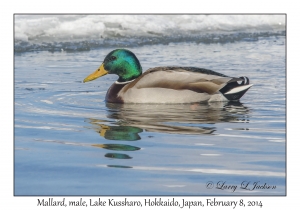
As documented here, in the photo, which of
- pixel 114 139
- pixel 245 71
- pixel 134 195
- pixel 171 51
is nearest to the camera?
pixel 134 195

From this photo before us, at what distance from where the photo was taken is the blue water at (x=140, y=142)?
5.91 m

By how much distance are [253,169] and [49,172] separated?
1.78m

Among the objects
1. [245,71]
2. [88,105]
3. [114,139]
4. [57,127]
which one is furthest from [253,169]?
[245,71]

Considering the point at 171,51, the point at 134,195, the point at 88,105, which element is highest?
the point at 171,51

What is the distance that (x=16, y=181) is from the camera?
602 centimetres

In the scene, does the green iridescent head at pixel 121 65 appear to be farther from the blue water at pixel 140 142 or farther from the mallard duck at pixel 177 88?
the blue water at pixel 140 142

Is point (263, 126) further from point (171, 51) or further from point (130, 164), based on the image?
point (171, 51)

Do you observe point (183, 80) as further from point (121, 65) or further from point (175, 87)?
point (121, 65)

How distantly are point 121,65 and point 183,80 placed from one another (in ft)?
3.51

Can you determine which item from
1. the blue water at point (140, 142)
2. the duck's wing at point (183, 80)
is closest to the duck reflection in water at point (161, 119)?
the blue water at point (140, 142)

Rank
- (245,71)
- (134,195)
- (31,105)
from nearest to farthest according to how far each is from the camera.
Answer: (134,195)
(31,105)
(245,71)

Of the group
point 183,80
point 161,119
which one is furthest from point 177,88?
point 161,119

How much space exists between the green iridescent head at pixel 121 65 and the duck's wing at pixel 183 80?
43 centimetres

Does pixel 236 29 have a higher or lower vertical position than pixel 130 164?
higher
